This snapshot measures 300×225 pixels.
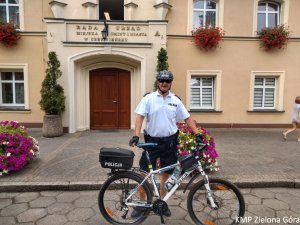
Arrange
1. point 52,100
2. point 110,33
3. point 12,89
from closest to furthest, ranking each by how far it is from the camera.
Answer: point 52,100 < point 110,33 < point 12,89

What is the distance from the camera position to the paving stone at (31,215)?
3.52 metres

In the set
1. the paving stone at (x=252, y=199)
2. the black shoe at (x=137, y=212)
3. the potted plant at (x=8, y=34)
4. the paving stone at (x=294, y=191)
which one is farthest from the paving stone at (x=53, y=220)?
the potted plant at (x=8, y=34)

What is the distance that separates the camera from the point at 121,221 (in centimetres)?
334

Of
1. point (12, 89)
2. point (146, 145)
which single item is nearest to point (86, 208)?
point (146, 145)

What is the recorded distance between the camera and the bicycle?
10.3 feet

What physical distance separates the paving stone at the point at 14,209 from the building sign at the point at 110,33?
261 inches

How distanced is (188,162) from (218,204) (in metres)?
0.69

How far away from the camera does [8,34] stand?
30.1 feet

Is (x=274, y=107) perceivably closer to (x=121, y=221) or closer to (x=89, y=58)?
(x=89, y=58)

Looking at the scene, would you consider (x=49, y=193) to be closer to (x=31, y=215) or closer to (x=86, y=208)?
(x=31, y=215)

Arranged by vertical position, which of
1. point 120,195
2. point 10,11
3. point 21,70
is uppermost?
point 10,11

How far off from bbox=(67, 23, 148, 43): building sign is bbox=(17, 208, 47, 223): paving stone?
6.78m

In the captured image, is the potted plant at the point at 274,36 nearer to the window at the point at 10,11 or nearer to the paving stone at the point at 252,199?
the paving stone at the point at 252,199

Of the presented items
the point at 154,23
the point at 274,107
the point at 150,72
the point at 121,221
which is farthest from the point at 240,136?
the point at 121,221
